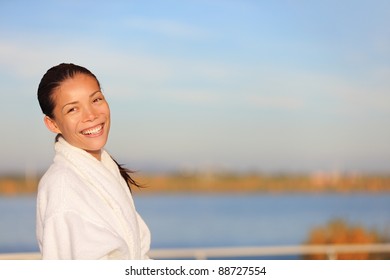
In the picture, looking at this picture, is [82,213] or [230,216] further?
[230,216]

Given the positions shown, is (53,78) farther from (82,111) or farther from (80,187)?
(80,187)

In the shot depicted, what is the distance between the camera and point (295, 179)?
665 inches

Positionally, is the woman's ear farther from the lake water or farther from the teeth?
the lake water

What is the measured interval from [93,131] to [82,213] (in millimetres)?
154

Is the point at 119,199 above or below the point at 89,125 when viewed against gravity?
below

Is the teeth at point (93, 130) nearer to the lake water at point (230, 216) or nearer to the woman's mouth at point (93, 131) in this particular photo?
the woman's mouth at point (93, 131)

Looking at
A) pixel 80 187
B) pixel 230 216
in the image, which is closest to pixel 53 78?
pixel 80 187

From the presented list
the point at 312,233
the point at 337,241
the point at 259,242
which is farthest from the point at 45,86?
the point at 259,242

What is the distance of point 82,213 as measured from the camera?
1238 millimetres

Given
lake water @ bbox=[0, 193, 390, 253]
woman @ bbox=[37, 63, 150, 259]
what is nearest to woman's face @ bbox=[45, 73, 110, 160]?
woman @ bbox=[37, 63, 150, 259]

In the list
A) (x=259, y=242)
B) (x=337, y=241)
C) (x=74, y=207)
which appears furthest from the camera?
(x=259, y=242)

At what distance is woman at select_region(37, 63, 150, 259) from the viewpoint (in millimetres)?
1232
